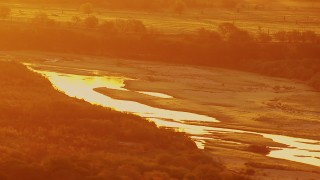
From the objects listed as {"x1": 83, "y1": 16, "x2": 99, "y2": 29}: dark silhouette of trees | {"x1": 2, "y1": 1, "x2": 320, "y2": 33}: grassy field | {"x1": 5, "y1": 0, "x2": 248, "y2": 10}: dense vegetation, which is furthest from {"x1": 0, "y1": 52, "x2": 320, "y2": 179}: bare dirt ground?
{"x1": 5, "y1": 0, "x2": 248, "y2": 10}: dense vegetation

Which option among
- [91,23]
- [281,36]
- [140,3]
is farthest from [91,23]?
[140,3]

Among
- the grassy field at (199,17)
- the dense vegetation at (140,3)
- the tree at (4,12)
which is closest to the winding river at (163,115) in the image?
the grassy field at (199,17)

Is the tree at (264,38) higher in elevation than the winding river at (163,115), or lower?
higher

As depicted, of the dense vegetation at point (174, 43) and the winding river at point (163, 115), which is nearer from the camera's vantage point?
the winding river at point (163, 115)

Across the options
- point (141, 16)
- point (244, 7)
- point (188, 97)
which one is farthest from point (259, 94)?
point (244, 7)

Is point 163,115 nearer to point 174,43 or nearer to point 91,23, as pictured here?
point 174,43

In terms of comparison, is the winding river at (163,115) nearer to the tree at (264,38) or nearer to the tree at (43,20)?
the tree at (43,20)
